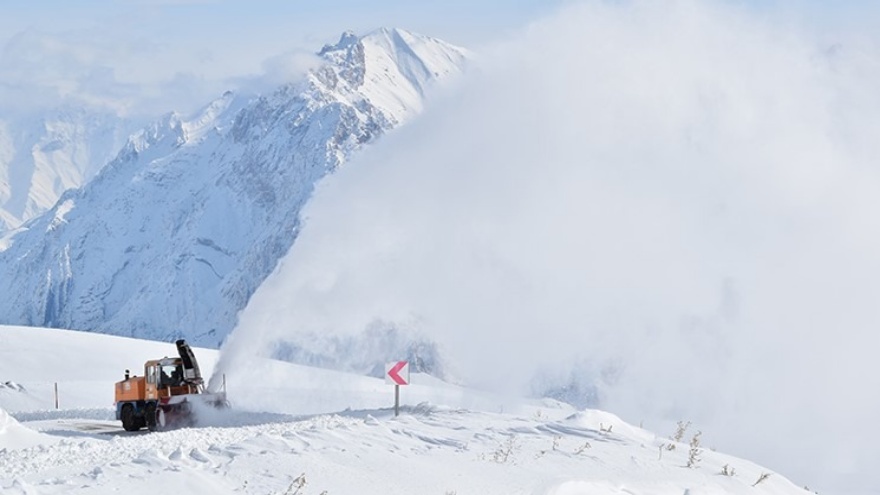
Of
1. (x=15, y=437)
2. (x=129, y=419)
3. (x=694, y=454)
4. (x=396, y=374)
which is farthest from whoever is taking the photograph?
(x=129, y=419)

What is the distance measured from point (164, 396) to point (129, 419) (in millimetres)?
1520

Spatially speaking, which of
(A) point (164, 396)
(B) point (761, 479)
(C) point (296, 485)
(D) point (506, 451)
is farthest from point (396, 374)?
(C) point (296, 485)

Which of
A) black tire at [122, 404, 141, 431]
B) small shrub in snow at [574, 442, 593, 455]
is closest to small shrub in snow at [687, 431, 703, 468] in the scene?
small shrub in snow at [574, 442, 593, 455]

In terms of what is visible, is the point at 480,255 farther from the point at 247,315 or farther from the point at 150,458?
the point at 150,458

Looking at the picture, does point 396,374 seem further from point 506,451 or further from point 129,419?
point 506,451

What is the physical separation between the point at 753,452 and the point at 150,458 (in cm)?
13599

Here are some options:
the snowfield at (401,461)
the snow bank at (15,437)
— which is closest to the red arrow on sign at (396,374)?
the snowfield at (401,461)

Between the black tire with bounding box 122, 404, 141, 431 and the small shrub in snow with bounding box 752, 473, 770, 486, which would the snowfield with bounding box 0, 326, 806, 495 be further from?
the black tire with bounding box 122, 404, 141, 431

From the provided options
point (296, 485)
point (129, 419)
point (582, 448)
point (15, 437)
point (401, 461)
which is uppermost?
point (129, 419)

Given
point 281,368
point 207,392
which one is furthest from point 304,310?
point 281,368

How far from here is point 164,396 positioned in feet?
107

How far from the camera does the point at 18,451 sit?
22078 millimetres

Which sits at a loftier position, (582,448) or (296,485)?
(582,448)

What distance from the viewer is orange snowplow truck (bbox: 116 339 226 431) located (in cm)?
3167
